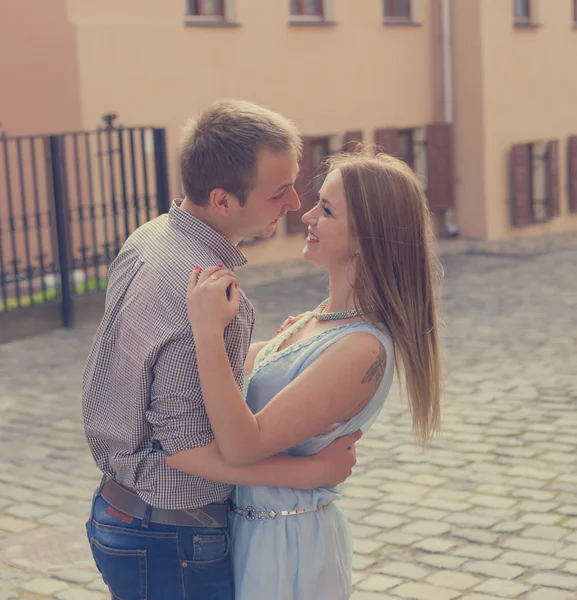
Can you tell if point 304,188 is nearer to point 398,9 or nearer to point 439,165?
point 439,165

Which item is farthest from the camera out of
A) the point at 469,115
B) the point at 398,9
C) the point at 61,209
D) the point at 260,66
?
the point at 469,115

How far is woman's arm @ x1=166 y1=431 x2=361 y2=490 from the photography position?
2.21 metres

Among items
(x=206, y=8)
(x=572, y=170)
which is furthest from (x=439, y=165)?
(x=206, y=8)

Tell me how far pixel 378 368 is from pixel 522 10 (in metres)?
20.0

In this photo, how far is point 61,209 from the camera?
11.3 meters

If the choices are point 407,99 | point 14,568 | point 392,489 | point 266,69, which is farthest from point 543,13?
point 14,568

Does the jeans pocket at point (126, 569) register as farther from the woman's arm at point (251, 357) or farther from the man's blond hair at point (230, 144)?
the man's blond hair at point (230, 144)

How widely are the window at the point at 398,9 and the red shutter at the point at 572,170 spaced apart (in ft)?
14.2

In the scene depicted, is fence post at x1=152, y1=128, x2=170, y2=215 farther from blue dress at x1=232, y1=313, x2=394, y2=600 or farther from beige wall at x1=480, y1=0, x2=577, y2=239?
blue dress at x1=232, y1=313, x2=394, y2=600

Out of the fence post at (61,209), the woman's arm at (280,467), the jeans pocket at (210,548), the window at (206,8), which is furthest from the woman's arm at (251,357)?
the window at (206,8)

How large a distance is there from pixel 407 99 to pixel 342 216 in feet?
57.4

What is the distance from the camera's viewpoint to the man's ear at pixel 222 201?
7.24ft

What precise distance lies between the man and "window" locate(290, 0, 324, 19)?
15.7 m

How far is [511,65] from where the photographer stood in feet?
67.1
